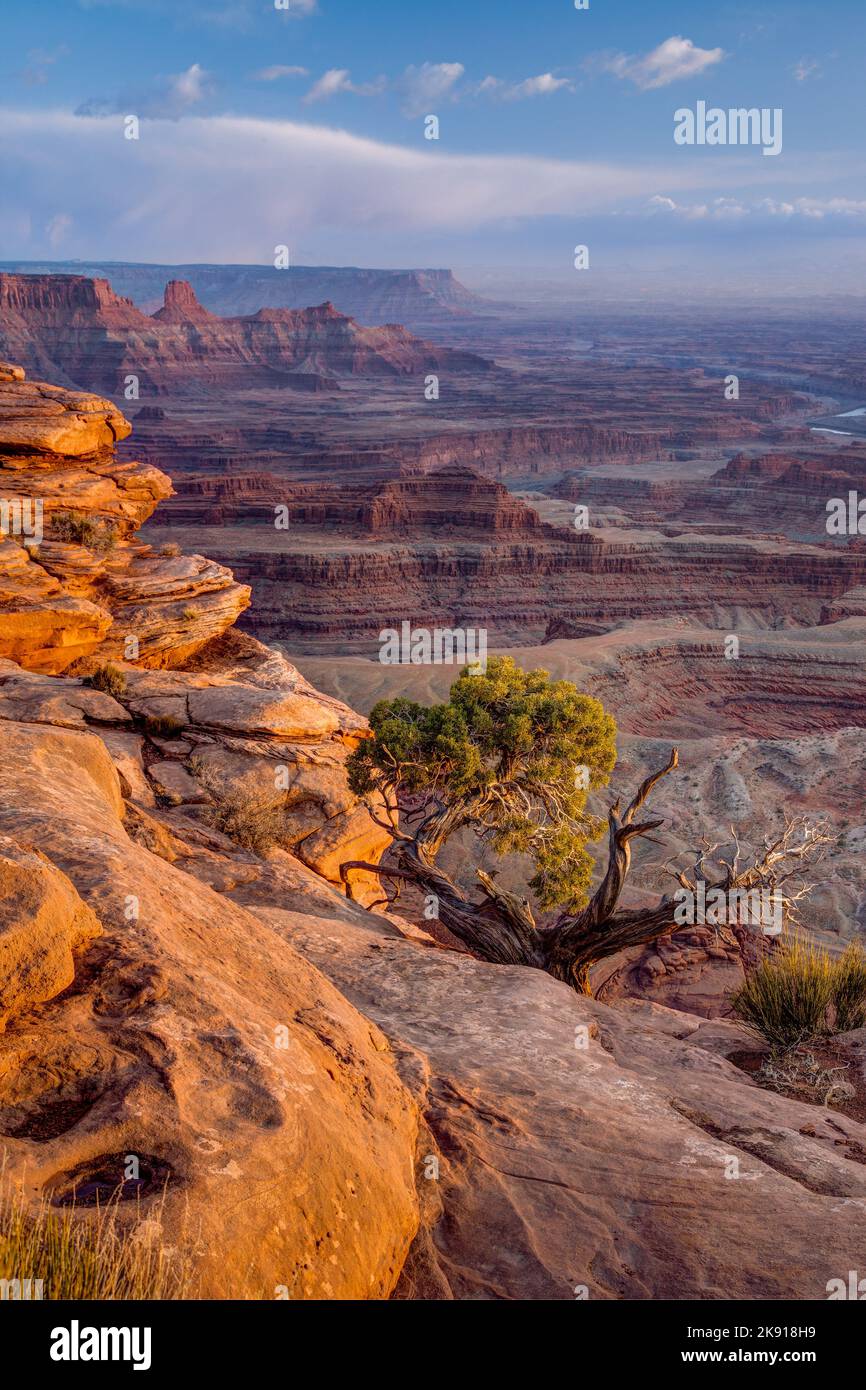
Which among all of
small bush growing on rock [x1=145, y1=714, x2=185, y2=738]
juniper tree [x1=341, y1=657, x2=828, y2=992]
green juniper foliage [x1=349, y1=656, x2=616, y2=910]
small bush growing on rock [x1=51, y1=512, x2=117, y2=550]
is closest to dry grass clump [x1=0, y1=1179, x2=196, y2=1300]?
juniper tree [x1=341, y1=657, x2=828, y2=992]

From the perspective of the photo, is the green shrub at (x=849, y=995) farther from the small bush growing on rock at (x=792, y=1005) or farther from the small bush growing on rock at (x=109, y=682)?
the small bush growing on rock at (x=109, y=682)

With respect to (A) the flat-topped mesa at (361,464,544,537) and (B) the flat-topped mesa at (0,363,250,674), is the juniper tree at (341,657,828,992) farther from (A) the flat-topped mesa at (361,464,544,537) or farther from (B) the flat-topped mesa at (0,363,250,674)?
(A) the flat-topped mesa at (361,464,544,537)

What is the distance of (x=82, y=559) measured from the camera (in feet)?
78.9

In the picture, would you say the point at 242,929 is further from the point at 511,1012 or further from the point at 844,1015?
the point at 844,1015

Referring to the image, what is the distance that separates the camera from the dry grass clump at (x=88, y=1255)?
421cm

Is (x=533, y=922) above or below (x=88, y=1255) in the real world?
below

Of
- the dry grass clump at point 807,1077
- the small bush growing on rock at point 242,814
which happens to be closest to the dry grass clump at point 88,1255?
the dry grass clump at point 807,1077

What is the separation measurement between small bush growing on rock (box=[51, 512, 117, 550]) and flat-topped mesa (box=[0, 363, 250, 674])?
0.02 metres

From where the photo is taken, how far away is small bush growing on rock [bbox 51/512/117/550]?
25.0 meters

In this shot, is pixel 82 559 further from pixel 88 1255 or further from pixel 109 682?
pixel 88 1255

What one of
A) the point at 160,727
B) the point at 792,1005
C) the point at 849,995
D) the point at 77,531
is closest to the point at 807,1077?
the point at 792,1005

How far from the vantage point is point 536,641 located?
66.3m

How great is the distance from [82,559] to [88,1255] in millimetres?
21586
